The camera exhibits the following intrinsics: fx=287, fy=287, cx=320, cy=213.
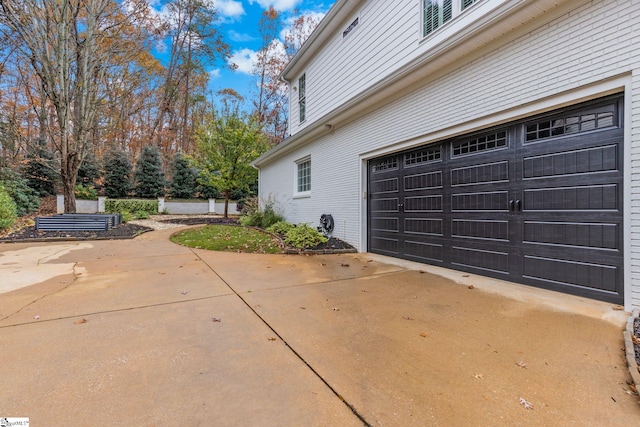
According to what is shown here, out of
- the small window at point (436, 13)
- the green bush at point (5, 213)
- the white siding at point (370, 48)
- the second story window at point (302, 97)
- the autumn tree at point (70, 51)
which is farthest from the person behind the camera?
the second story window at point (302, 97)

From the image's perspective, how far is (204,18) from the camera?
20.7m

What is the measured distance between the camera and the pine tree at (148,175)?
63.3 feet

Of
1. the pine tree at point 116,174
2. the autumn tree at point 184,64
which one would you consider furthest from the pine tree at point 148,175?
the autumn tree at point 184,64

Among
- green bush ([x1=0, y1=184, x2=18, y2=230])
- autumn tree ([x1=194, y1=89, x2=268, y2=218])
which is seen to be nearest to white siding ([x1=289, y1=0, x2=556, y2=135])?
autumn tree ([x1=194, y1=89, x2=268, y2=218])

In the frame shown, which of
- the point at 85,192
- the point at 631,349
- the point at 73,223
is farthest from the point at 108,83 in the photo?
the point at 631,349

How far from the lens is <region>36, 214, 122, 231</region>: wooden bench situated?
8.38 m

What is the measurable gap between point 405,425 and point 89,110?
14.5 metres

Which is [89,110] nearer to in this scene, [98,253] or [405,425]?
[98,253]

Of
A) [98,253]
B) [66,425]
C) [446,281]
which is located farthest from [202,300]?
[98,253]

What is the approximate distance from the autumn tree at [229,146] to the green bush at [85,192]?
8.28 metres

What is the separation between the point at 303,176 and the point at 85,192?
15164mm

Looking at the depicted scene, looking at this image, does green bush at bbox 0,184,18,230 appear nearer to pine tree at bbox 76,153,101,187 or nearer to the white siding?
the white siding

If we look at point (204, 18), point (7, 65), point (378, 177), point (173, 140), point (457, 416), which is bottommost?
point (457, 416)

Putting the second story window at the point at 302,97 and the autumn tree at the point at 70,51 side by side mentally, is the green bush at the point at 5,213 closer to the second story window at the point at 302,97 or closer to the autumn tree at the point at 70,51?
the autumn tree at the point at 70,51
